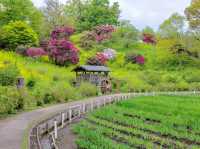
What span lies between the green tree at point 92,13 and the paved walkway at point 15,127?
49569 millimetres

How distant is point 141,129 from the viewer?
17125 millimetres

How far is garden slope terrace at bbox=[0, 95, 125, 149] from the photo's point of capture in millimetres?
12672

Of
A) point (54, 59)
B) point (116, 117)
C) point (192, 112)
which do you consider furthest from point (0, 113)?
point (54, 59)

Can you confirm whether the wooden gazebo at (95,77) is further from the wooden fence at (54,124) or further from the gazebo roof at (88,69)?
the wooden fence at (54,124)

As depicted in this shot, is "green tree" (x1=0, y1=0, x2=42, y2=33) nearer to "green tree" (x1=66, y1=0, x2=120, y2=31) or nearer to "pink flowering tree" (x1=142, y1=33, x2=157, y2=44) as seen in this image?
"green tree" (x1=66, y1=0, x2=120, y2=31)

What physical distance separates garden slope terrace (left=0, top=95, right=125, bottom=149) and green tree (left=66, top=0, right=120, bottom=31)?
163 ft

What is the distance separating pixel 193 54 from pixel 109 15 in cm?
2280

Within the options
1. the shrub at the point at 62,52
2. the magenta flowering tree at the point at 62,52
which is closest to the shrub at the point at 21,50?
the magenta flowering tree at the point at 62,52

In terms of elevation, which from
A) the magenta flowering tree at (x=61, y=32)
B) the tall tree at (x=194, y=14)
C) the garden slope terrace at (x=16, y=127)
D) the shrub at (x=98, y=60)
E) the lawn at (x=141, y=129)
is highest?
the tall tree at (x=194, y=14)

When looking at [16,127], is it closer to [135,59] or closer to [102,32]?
[135,59]

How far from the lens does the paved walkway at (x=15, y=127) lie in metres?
12.7

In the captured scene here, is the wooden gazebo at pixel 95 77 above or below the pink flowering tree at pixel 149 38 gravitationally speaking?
below

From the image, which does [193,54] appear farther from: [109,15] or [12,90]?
[12,90]

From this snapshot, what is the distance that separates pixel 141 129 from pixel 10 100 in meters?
8.37
